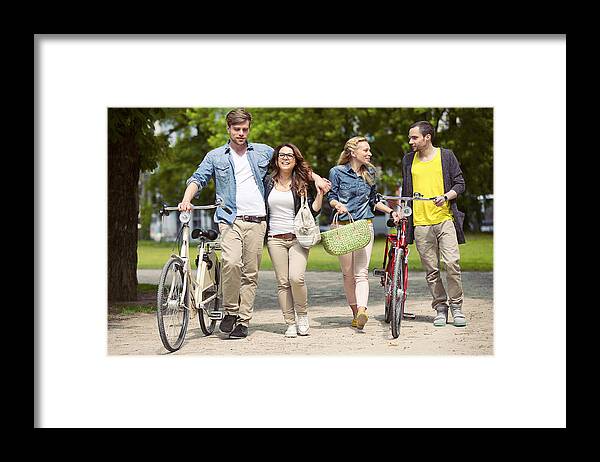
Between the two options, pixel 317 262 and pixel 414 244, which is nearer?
pixel 414 244

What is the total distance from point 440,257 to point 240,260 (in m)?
1.75

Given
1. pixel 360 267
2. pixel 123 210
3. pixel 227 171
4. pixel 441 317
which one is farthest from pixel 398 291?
pixel 123 210

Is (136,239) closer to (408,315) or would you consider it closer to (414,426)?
(408,315)

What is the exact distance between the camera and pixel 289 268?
980 cm

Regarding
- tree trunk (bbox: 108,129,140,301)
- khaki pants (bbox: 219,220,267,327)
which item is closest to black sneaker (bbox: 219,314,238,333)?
khaki pants (bbox: 219,220,267,327)

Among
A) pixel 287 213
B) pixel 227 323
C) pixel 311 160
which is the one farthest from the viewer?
pixel 311 160

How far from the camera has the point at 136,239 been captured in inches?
481

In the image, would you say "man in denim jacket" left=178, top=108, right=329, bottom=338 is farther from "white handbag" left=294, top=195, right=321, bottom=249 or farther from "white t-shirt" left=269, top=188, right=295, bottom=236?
"white handbag" left=294, top=195, right=321, bottom=249

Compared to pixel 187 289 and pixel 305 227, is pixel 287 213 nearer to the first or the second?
pixel 305 227

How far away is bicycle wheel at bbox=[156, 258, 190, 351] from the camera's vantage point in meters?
9.04

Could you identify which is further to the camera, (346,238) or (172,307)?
(346,238)

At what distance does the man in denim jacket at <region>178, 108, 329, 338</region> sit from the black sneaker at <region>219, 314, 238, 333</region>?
24 cm
